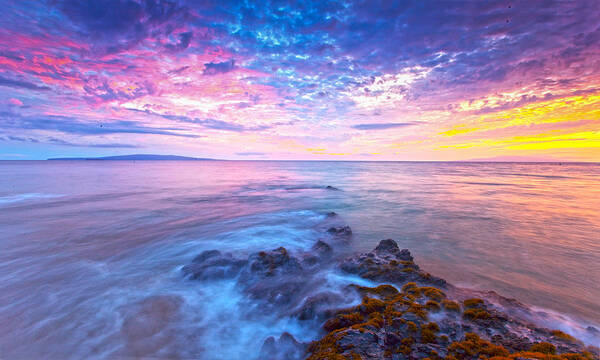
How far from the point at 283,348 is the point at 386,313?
190cm

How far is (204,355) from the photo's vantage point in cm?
441

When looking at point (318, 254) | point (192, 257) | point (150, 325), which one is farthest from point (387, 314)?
point (192, 257)

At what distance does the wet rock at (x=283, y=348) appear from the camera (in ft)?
13.5

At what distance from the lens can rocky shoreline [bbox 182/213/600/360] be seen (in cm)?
357

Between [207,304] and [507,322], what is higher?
[507,322]

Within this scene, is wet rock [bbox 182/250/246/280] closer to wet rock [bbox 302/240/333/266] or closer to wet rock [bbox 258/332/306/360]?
wet rock [bbox 302/240/333/266]

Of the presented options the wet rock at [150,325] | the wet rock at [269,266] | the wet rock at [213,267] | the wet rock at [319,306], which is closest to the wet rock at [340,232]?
the wet rock at [269,266]

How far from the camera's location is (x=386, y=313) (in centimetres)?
445

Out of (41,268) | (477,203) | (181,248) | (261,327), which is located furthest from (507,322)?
(477,203)

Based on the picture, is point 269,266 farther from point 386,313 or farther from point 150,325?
point 386,313

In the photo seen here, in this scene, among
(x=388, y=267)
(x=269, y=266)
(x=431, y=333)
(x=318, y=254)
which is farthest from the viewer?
(x=318, y=254)

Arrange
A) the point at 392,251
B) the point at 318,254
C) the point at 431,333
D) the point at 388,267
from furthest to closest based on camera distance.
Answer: the point at 318,254 → the point at 392,251 → the point at 388,267 → the point at 431,333

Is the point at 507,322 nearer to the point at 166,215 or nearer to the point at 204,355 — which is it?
the point at 204,355

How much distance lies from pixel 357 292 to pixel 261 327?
7.19 ft
